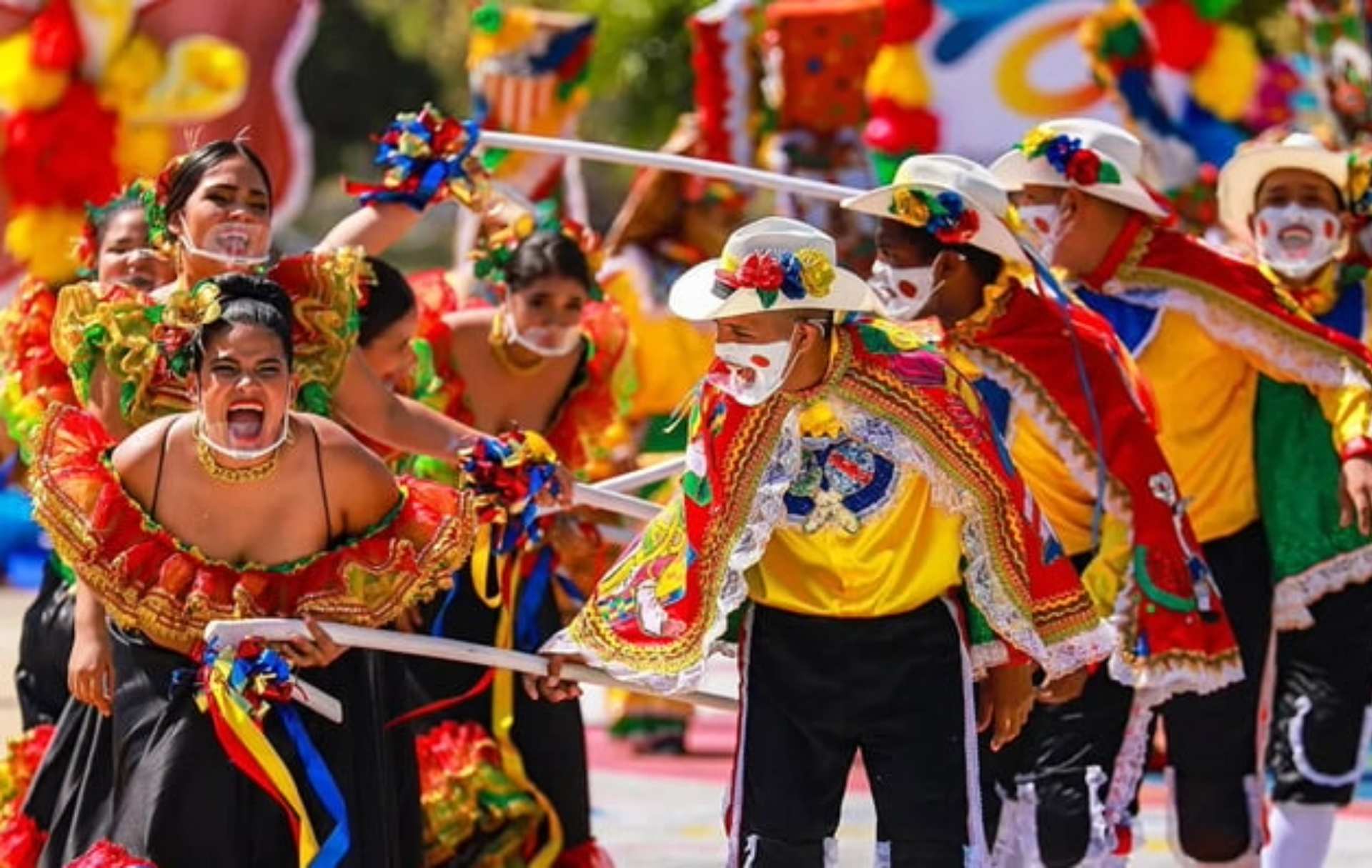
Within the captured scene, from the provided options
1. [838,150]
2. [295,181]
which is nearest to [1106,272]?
[838,150]

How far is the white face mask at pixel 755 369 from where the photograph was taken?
6613 millimetres

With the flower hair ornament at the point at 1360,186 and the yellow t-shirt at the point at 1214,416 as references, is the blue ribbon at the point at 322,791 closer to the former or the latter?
the yellow t-shirt at the point at 1214,416

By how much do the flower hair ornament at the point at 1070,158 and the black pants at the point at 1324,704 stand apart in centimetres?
126

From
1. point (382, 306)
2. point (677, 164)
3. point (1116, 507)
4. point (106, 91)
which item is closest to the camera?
point (1116, 507)

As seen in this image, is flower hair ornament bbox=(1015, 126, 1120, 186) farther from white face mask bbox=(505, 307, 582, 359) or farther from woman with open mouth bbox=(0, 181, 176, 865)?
woman with open mouth bbox=(0, 181, 176, 865)

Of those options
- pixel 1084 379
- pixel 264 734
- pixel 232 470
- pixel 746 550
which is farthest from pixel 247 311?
pixel 1084 379

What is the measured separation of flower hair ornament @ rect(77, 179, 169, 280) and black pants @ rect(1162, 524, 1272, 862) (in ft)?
8.81

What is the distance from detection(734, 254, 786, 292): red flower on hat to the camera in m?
6.60

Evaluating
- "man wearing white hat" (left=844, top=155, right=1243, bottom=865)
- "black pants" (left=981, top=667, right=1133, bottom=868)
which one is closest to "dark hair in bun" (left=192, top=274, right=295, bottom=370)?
"man wearing white hat" (left=844, top=155, right=1243, bottom=865)

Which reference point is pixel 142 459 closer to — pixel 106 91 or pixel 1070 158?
pixel 1070 158

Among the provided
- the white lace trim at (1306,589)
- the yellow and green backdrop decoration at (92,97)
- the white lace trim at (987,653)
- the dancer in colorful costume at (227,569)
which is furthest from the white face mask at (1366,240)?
the yellow and green backdrop decoration at (92,97)

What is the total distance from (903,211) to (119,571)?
6.13ft

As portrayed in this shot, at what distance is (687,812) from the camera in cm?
1088

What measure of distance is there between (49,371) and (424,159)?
106cm
